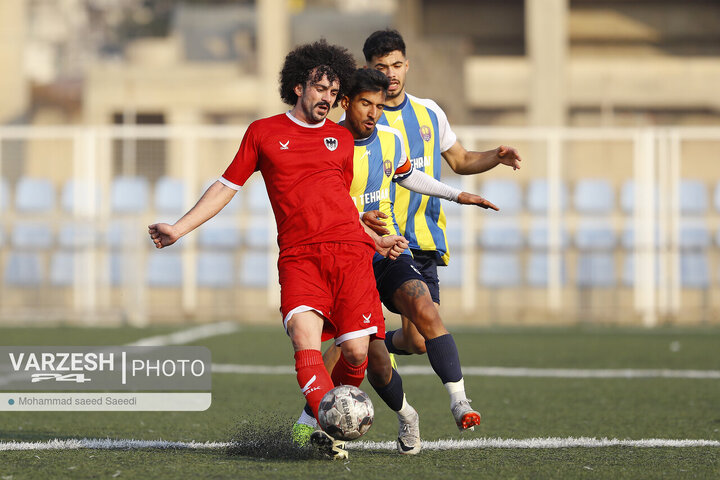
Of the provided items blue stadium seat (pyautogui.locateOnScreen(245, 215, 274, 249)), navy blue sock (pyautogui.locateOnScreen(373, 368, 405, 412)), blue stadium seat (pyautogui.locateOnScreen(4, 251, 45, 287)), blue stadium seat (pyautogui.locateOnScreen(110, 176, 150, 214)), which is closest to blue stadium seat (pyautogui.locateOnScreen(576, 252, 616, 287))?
blue stadium seat (pyautogui.locateOnScreen(245, 215, 274, 249))

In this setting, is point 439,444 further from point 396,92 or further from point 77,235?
point 77,235

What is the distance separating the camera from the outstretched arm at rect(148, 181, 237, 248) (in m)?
4.91

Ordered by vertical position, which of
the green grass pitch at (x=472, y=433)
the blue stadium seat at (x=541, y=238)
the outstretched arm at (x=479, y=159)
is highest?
the outstretched arm at (x=479, y=159)

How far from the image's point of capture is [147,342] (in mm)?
12203

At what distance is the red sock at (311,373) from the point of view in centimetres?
498

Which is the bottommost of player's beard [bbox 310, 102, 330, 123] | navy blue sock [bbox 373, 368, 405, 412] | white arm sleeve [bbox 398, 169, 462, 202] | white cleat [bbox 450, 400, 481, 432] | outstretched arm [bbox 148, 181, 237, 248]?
white cleat [bbox 450, 400, 481, 432]

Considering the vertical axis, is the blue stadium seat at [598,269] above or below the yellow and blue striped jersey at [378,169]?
below

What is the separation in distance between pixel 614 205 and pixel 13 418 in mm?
11115

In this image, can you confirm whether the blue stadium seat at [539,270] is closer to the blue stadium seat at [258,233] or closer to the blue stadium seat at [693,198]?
the blue stadium seat at [693,198]

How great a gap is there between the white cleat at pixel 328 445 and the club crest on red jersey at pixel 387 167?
139 cm

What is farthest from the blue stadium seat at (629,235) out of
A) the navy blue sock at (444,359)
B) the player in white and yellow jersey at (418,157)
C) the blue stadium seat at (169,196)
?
the navy blue sock at (444,359)

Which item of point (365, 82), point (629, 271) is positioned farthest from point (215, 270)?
point (365, 82)

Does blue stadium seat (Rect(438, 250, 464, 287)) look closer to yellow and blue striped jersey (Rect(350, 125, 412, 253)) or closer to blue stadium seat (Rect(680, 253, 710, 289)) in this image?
blue stadium seat (Rect(680, 253, 710, 289))

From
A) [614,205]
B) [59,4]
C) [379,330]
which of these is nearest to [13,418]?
[379,330]
